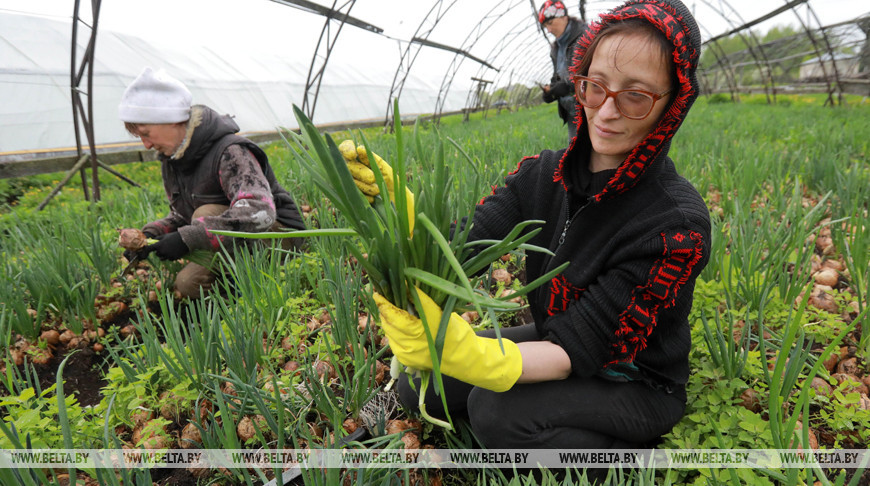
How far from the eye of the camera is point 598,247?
0.99 metres

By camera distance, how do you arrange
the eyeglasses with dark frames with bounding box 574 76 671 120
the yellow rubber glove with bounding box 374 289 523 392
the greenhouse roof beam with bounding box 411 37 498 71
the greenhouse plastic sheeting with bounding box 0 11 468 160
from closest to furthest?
1. the yellow rubber glove with bounding box 374 289 523 392
2. the eyeglasses with dark frames with bounding box 574 76 671 120
3. the greenhouse plastic sheeting with bounding box 0 11 468 160
4. the greenhouse roof beam with bounding box 411 37 498 71

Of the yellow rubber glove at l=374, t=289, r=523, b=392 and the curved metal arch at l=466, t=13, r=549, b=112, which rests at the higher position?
the curved metal arch at l=466, t=13, r=549, b=112

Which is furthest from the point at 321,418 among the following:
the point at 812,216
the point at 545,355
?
the point at 812,216

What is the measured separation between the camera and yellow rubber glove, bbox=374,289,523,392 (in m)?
0.72

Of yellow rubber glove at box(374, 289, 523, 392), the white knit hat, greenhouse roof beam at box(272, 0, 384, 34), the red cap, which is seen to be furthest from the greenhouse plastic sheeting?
yellow rubber glove at box(374, 289, 523, 392)

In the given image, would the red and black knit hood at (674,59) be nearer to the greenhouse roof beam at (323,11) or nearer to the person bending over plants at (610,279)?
the person bending over plants at (610,279)

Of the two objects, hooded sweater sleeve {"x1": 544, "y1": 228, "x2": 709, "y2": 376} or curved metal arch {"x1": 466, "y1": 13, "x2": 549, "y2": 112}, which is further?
curved metal arch {"x1": 466, "y1": 13, "x2": 549, "y2": 112}

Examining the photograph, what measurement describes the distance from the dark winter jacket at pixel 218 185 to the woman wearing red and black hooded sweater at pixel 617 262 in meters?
1.18

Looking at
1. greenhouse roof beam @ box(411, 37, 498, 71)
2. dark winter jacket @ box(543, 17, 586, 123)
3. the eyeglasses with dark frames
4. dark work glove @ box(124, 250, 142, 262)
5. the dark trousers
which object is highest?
greenhouse roof beam @ box(411, 37, 498, 71)

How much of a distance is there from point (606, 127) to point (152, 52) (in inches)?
292

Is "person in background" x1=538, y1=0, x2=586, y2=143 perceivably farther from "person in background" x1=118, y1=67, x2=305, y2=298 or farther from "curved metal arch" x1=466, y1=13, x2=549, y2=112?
"curved metal arch" x1=466, y1=13, x2=549, y2=112

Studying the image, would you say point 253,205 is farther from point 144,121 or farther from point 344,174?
point 344,174

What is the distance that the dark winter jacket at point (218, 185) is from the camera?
6.11 feet

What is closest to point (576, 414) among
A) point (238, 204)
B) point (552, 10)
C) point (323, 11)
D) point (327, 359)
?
point (327, 359)
